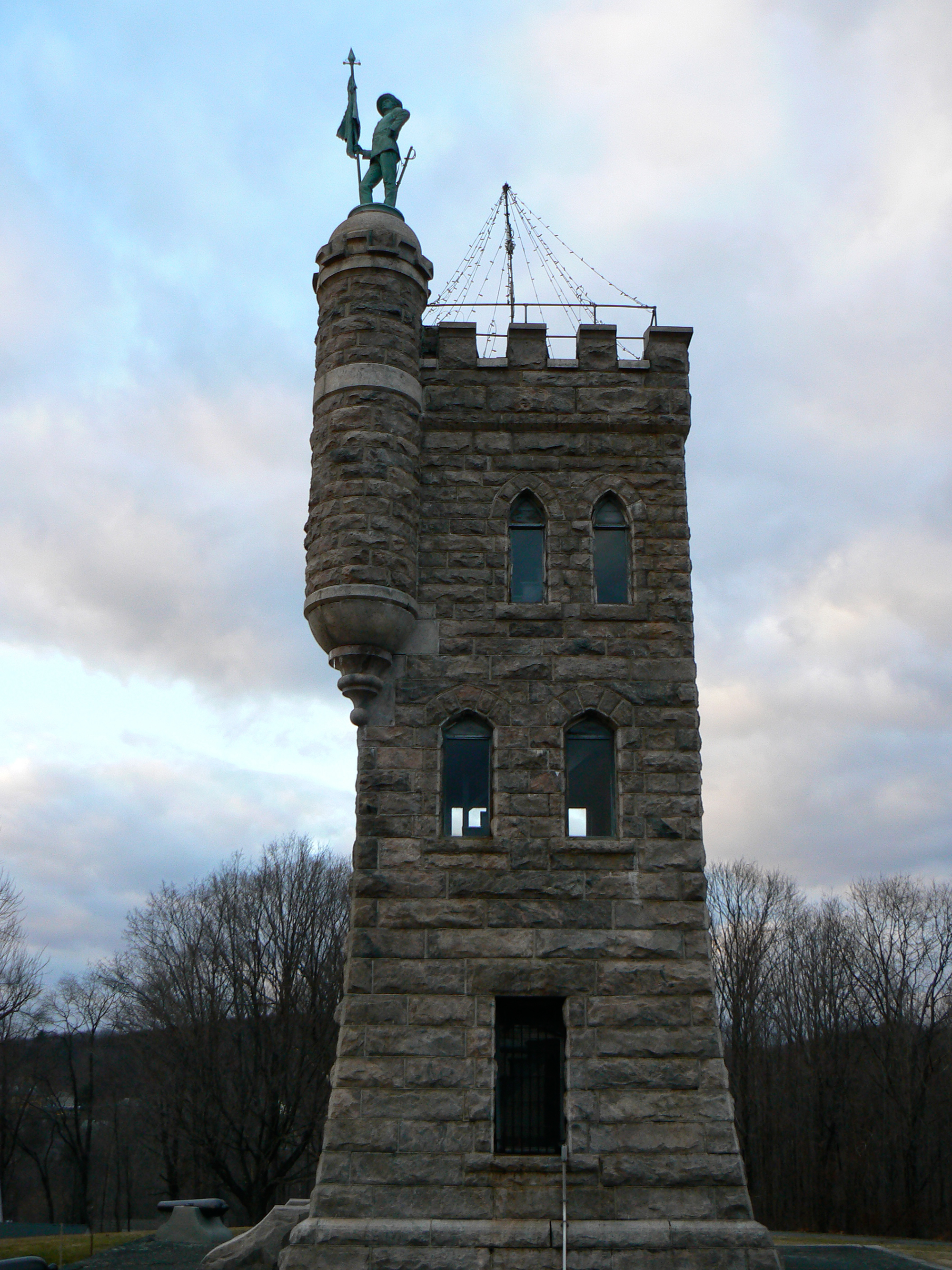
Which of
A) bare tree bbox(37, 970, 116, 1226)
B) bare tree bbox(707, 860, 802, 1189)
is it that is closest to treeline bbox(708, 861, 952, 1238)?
bare tree bbox(707, 860, 802, 1189)

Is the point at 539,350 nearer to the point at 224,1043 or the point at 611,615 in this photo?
the point at 611,615

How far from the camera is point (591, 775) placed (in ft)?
43.8

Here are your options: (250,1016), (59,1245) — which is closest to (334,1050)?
(250,1016)

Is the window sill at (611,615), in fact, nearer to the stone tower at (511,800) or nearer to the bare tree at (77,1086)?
the stone tower at (511,800)

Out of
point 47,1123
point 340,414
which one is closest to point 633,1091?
point 340,414

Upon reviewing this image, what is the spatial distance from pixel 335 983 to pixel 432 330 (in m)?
29.3

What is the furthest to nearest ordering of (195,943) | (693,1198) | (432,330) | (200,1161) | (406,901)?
1. (195,943)
2. (200,1161)
3. (432,330)
4. (406,901)
5. (693,1198)

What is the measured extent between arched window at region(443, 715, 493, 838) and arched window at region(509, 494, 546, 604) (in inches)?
67.7

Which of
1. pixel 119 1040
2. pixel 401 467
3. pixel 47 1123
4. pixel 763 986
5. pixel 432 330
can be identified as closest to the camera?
pixel 401 467

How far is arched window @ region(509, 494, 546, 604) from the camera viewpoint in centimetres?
1395

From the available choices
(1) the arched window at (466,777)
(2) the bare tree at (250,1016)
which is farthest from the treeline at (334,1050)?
(1) the arched window at (466,777)

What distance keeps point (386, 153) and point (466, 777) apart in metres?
8.57

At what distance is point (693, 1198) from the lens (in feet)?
→ 38.1

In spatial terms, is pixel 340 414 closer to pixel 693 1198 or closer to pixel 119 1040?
pixel 693 1198
